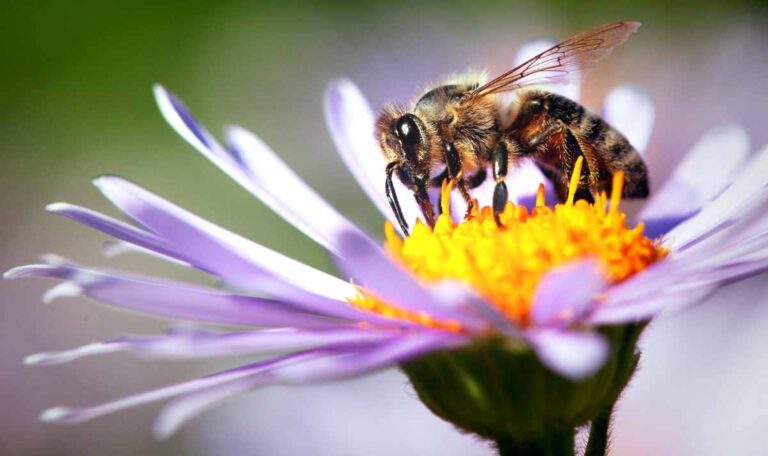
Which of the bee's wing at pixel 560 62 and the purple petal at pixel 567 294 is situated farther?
the bee's wing at pixel 560 62

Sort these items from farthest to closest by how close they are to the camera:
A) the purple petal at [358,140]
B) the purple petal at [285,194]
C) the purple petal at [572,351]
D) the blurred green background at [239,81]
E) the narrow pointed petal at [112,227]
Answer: the blurred green background at [239,81], the purple petal at [358,140], the purple petal at [285,194], the narrow pointed petal at [112,227], the purple petal at [572,351]

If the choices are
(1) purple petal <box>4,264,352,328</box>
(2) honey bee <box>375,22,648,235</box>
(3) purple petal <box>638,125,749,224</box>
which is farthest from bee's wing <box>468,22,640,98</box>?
(1) purple petal <box>4,264,352,328</box>

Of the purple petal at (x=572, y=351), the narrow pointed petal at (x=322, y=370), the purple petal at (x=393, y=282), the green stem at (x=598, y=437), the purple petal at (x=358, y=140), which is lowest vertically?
the green stem at (x=598, y=437)

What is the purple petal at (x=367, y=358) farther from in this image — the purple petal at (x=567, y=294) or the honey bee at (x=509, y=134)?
the honey bee at (x=509, y=134)

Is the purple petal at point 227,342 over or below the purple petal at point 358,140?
below

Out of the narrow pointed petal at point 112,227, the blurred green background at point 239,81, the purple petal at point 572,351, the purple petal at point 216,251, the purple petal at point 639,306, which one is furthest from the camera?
the blurred green background at point 239,81

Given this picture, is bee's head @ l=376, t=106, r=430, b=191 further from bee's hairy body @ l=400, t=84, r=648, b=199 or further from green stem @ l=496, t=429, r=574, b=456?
green stem @ l=496, t=429, r=574, b=456

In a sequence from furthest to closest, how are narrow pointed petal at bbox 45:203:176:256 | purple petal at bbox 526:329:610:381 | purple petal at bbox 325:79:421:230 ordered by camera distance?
purple petal at bbox 325:79:421:230, narrow pointed petal at bbox 45:203:176:256, purple petal at bbox 526:329:610:381

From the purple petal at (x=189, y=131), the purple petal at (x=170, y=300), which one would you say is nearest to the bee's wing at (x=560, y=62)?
the purple petal at (x=189, y=131)
